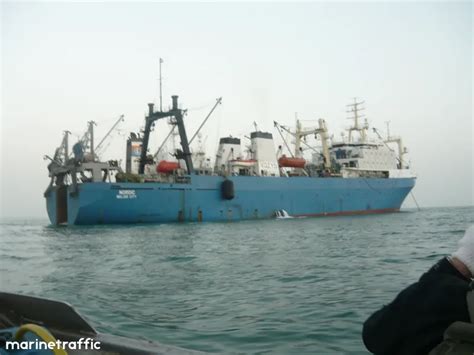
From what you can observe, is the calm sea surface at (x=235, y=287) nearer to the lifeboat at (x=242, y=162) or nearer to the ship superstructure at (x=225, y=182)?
the ship superstructure at (x=225, y=182)

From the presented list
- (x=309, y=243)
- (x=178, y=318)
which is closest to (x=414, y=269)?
(x=178, y=318)

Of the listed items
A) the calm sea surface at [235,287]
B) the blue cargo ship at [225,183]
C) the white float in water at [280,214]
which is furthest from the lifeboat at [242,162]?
the calm sea surface at [235,287]

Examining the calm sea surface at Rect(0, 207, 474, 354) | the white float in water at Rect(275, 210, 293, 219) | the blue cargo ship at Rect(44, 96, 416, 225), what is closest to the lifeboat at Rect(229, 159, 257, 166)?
the blue cargo ship at Rect(44, 96, 416, 225)

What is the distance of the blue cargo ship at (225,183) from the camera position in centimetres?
2306

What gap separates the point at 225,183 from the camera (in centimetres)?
2616

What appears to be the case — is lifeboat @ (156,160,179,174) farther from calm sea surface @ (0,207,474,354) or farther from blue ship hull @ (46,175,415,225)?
calm sea surface @ (0,207,474,354)

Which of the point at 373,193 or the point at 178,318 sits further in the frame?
the point at 373,193

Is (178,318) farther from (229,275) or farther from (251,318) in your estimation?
(229,275)

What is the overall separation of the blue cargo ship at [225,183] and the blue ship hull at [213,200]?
0.17ft

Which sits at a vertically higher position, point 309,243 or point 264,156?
point 264,156

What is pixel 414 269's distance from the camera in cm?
697

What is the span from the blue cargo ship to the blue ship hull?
0.05m

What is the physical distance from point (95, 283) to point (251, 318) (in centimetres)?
347

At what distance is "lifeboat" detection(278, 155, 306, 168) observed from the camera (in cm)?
3219
